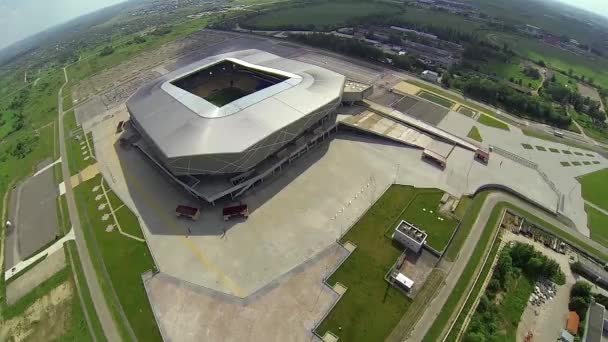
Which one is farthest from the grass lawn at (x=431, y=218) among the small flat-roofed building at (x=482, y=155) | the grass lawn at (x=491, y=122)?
the grass lawn at (x=491, y=122)

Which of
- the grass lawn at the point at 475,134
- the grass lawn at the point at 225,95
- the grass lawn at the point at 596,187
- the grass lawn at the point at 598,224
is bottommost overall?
the grass lawn at the point at 598,224

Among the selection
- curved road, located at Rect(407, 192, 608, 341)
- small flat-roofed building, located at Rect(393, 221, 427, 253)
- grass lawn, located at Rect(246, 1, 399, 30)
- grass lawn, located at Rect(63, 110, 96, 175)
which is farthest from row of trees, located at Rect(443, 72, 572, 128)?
grass lawn, located at Rect(63, 110, 96, 175)

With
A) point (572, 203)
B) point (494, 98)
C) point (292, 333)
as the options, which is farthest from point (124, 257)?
point (494, 98)

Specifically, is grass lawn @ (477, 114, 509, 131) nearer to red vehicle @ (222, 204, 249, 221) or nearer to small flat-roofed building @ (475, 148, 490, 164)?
small flat-roofed building @ (475, 148, 490, 164)

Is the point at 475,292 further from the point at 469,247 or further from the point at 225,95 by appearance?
the point at 225,95

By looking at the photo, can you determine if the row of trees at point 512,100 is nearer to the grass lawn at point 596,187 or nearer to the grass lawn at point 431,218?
the grass lawn at point 596,187
